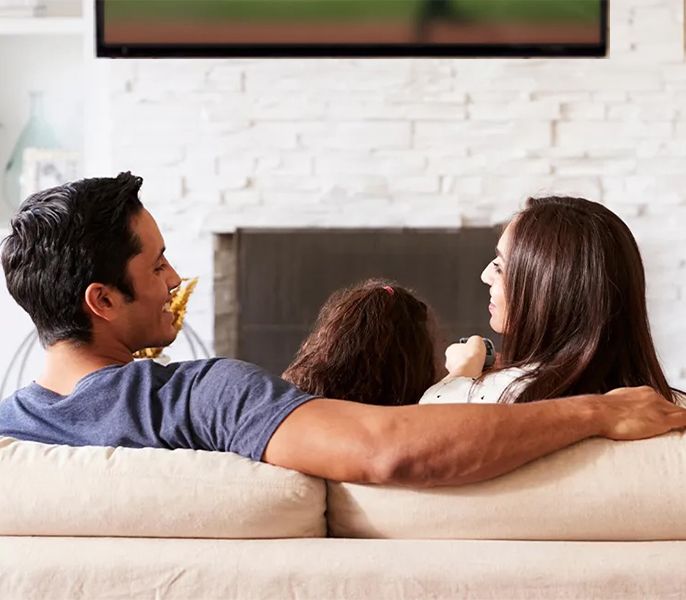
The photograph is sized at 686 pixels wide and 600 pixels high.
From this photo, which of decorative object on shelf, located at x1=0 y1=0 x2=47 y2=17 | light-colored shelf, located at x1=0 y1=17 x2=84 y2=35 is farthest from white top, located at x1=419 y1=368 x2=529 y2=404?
decorative object on shelf, located at x1=0 y1=0 x2=47 y2=17

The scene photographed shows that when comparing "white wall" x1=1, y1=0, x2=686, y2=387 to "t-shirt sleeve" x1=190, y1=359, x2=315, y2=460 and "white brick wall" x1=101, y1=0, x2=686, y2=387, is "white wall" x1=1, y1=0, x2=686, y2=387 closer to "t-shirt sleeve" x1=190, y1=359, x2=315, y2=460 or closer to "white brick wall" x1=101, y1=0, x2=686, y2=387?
"white brick wall" x1=101, y1=0, x2=686, y2=387

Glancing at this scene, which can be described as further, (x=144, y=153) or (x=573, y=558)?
(x=144, y=153)

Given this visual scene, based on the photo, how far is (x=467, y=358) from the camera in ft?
6.49

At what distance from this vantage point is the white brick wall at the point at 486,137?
4180 mm

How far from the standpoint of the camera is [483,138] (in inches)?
165

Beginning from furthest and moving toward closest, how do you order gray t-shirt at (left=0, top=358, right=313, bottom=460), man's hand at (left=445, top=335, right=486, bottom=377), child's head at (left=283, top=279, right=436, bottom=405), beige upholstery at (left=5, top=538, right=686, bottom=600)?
man's hand at (left=445, top=335, right=486, bottom=377)
child's head at (left=283, top=279, right=436, bottom=405)
gray t-shirt at (left=0, top=358, right=313, bottom=460)
beige upholstery at (left=5, top=538, right=686, bottom=600)

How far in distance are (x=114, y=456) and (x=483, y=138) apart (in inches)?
122

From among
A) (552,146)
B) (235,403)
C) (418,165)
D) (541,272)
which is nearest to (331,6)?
(418,165)

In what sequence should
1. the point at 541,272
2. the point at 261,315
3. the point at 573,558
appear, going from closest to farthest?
the point at 573,558 < the point at 541,272 < the point at 261,315

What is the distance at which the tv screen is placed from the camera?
166 inches

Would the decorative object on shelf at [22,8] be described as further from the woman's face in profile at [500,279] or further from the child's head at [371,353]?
the woman's face in profile at [500,279]

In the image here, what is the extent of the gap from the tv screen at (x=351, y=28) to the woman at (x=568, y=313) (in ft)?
8.63

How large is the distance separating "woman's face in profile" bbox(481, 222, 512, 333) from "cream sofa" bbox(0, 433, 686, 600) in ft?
1.65

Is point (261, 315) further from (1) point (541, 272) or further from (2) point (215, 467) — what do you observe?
(2) point (215, 467)
